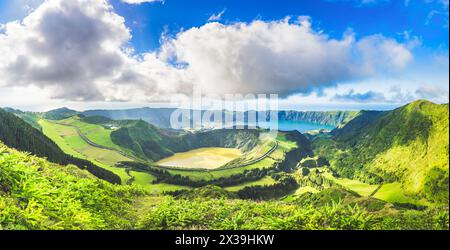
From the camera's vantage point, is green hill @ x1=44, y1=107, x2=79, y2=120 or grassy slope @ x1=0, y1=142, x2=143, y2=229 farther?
green hill @ x1=44, y1=107, x2=79, y2=120

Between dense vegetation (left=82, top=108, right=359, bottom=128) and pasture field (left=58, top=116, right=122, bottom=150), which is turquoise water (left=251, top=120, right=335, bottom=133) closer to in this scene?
dense vegetation (left=82, top=108, right=359, bottom=128)

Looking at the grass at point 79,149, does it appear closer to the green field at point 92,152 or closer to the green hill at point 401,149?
the green field at point 92,152

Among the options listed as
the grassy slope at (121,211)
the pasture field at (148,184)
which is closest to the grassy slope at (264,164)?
the pasture field at (148,184)

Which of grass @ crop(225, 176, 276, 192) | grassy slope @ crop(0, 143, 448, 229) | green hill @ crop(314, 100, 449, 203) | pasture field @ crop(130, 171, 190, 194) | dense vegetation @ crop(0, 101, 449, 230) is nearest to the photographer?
grassy slope @ crop(0, 143, 448, 229)

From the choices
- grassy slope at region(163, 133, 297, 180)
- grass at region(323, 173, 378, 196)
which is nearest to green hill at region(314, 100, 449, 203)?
grass at region(323, 173, 378, 196)
